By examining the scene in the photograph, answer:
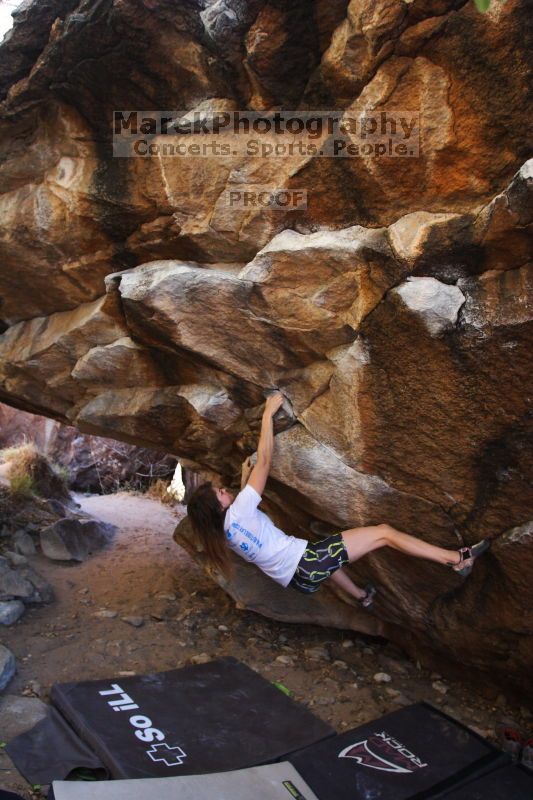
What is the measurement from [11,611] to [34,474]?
324 centimetres

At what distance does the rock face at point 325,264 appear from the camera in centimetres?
255

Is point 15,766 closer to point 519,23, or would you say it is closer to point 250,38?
point 250,38

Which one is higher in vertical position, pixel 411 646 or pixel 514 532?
pixel 514 532

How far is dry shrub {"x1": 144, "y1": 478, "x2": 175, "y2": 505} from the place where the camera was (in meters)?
9.21

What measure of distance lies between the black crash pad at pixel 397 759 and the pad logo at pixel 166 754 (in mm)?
516

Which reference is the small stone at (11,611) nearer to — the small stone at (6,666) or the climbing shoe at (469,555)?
the small stone at (6,666)

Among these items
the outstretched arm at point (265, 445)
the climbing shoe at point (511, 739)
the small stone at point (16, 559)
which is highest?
the outstretched arm at point (265, 445)

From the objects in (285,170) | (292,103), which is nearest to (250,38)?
(292,103)

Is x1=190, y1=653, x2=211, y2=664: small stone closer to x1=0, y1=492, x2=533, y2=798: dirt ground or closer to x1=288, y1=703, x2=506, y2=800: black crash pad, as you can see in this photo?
x1=0, y1=492, x2=533, y2=798: dirt ground

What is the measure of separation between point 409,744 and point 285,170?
283 cm

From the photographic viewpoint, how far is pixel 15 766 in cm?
298

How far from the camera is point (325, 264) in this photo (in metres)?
2.96

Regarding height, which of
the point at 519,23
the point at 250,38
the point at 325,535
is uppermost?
the point at 250,38

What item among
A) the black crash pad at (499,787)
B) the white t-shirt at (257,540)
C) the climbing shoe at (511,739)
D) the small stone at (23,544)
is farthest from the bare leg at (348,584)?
the small stone at (23,544)
